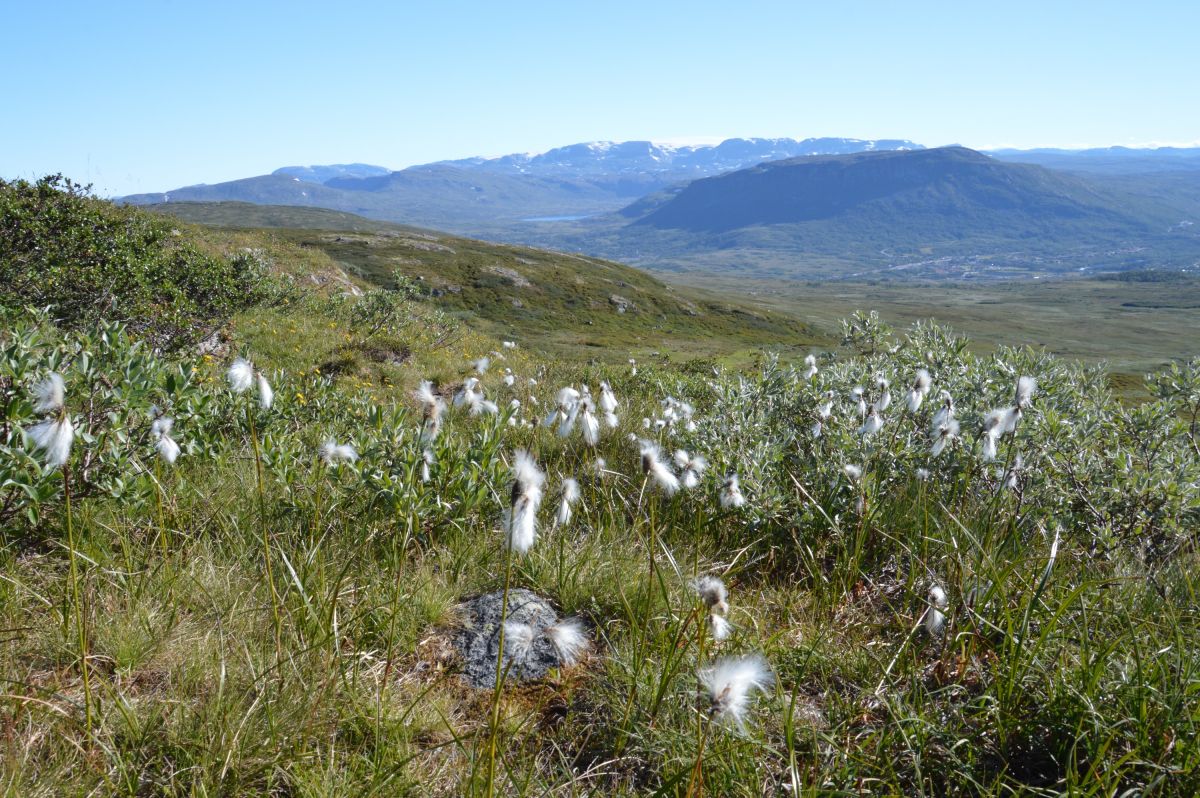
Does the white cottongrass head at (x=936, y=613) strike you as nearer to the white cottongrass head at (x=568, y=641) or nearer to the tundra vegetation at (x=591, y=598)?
the tundra vegetation at (x=591, y=598)

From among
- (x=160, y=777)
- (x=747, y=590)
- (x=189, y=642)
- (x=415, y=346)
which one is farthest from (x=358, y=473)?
(x=415, y=346)

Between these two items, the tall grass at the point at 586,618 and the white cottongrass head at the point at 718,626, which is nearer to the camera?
the tall grass at the point at 586,618

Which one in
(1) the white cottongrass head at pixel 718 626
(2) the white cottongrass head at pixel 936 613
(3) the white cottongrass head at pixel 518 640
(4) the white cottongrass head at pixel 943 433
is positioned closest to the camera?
(1) the white cottongrass head at pixel 718 626

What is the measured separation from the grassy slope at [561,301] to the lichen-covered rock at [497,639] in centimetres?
4801

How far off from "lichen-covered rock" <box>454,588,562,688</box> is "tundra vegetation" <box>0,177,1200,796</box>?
0.08 m

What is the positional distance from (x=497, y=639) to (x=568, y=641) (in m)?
0.68

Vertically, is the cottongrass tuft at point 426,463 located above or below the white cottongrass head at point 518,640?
above

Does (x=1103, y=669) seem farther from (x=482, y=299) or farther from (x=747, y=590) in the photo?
(x=482, y=299)

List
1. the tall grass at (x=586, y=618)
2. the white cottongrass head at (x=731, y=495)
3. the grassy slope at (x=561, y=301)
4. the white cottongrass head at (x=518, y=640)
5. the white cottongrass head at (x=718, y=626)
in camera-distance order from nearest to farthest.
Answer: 1. the tall grass at (x=586, y=618)
2. the white cottongrass head at (x=718, y=626)
3. the white cottongrass head at (x=518, y=640)
4. the white cottongrass head at (x=731, y=495)
5. the grassy slope at (x=561, y=301)

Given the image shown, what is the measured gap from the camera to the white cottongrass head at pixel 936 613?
117 inches

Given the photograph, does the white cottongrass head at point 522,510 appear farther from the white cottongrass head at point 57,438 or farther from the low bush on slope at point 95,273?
the low bush on slope at point 95,273

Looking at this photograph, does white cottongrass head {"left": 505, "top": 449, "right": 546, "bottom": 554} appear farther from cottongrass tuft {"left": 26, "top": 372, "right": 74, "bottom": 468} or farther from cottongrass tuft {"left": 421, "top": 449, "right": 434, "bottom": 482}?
cottongrass tuft {"left": 421, "top": 449, "right": 434, "bottom": 482}

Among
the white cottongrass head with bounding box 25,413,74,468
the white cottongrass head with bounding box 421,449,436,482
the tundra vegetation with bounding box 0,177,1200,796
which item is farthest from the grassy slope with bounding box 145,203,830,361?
the white cottongrass head with bounding box 25,413,74,468

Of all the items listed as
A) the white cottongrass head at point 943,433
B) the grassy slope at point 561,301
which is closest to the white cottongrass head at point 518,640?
the white cottongrass head at point 943,433
